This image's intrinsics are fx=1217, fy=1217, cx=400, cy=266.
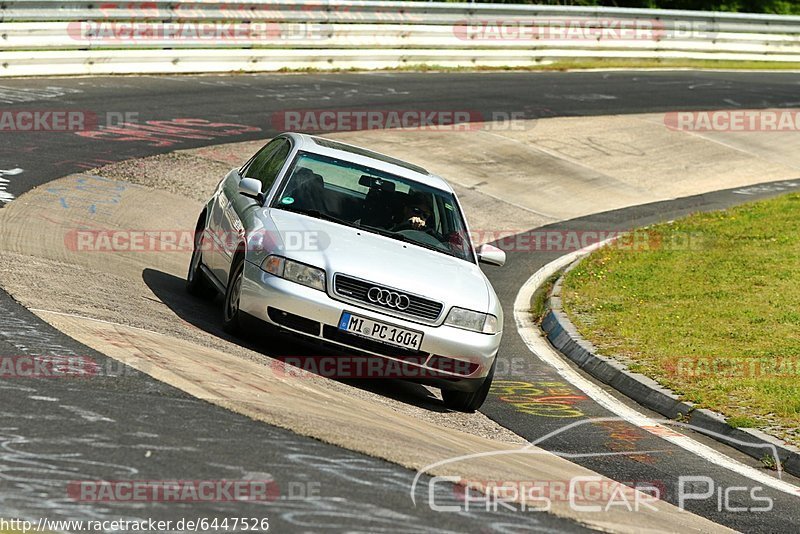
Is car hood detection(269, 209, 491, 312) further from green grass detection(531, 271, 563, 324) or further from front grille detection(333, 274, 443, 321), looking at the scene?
green grass detection(531, 271, 563, 324)

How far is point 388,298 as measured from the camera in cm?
852

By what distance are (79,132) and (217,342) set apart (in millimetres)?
9209

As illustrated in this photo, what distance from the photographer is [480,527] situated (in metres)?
5.48

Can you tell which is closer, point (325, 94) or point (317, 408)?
point (317, 408)

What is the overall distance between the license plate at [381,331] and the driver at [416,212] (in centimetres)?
137

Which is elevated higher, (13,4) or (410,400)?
(13,4)

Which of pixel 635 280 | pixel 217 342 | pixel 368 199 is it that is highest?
pixel 368 199

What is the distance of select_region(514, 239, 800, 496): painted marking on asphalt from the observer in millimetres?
8258

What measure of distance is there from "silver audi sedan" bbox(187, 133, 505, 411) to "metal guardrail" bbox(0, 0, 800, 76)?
37.5ft

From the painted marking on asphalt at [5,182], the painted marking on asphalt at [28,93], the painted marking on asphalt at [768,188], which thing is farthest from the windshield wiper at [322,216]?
the painted marking on asphalt at [768,188]

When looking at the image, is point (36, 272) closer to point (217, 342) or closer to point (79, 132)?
point (217, 342)

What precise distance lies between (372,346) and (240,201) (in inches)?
85.2

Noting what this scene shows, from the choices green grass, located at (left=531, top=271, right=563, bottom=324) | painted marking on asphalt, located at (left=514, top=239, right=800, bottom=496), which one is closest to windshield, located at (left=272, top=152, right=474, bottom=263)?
painted marking on asphalt, located at (left=514, top=239, right=800, bottom=496)

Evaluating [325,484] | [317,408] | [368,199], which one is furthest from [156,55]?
[325,484]
